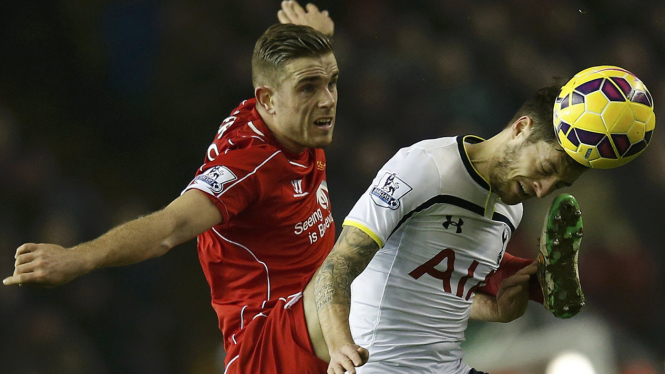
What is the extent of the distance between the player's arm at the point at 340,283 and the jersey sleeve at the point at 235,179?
0.52 metres

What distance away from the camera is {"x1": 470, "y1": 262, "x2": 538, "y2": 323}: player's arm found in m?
2.61

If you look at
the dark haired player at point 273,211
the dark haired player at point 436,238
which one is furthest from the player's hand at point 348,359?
the dark haired player at point 273,211

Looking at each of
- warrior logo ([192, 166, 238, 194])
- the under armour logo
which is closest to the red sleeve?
the under armour logo

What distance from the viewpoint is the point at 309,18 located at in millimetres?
3523

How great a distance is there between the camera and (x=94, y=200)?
4.28 metres

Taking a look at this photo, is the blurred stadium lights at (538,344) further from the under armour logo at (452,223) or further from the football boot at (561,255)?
the under armour logo at (452,223)

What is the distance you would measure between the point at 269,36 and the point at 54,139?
6.65 ft

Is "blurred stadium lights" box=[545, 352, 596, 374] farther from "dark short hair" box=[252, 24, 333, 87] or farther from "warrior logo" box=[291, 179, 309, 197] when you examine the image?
"dark short hair" box=[252, 24, 333, 87]

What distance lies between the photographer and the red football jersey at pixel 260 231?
2.61 m

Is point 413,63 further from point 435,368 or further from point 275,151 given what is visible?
point 435,368

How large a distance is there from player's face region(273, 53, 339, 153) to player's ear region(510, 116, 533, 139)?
34.9 inches

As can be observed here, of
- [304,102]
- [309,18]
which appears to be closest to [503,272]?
[304,102]

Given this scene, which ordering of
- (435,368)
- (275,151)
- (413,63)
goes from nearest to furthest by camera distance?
1. (435,368)
2. (275,151)
3. (413,63)

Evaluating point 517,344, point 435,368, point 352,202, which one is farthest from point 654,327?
point 435,368
